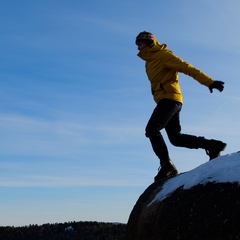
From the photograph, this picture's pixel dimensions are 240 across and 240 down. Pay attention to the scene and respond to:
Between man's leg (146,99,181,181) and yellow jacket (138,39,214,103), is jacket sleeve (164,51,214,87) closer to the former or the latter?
yellow jacket (138,39,214,103)

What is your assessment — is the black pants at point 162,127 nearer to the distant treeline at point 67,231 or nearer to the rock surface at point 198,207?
the rock surface at point 198,207

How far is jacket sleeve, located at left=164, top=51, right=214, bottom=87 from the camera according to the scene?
610 cm

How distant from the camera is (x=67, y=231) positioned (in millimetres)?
21875

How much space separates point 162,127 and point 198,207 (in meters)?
2.20

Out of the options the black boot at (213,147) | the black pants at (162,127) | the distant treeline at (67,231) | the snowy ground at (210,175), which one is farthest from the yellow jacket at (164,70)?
the distant treeline at (67,231)

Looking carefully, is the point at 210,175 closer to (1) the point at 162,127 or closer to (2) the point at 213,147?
(2) the point at 213,147

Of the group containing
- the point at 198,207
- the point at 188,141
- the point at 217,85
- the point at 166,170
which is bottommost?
the point at 198,207

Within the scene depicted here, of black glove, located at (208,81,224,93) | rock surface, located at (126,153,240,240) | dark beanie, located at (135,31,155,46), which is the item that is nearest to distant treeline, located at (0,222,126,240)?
dark beanie, located at (135,31,155,46)

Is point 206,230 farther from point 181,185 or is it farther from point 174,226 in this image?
point 181,185

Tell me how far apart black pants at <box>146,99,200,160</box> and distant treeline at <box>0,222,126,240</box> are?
13.4 meters

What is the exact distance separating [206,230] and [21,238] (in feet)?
64.0

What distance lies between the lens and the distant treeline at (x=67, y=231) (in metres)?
20.6

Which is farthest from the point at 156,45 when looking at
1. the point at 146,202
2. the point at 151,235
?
the point at 151,235

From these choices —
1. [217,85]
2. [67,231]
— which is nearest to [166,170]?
[217,85]
